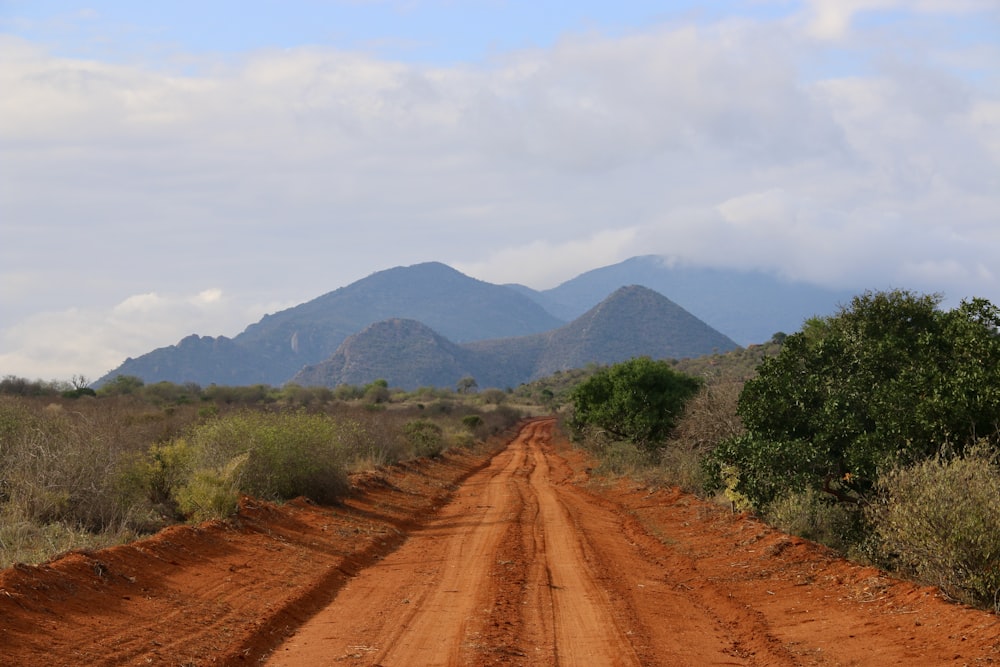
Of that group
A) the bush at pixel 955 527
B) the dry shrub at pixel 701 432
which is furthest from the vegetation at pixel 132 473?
the bush at pixel 955 527

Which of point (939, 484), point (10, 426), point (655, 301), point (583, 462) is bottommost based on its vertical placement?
point (583, 462)

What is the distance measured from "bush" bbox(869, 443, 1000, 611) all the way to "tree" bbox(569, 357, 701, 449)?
71.1 ft

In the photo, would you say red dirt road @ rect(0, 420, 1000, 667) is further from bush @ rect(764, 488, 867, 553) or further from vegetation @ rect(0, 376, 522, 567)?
vegetation @ rect(0, 376, 522, 567)

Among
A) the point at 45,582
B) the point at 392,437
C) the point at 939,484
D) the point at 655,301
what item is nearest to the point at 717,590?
the point at 939,484

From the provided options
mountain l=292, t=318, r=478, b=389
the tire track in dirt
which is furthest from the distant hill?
the tire track in dirt

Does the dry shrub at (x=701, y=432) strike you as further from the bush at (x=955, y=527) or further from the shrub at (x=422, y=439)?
the shrub at (x=422, y=439)

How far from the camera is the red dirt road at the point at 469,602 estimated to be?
9.09 m

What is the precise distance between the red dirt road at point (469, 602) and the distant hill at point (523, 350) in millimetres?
136795

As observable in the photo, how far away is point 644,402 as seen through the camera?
35.2 meters

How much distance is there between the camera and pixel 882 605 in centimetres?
1109

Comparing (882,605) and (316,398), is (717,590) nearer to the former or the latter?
(882,605)

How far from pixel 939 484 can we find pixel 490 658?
5935 millimetres

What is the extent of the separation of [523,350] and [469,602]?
176090 mm

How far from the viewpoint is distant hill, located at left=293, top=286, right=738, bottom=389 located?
16062 cm
